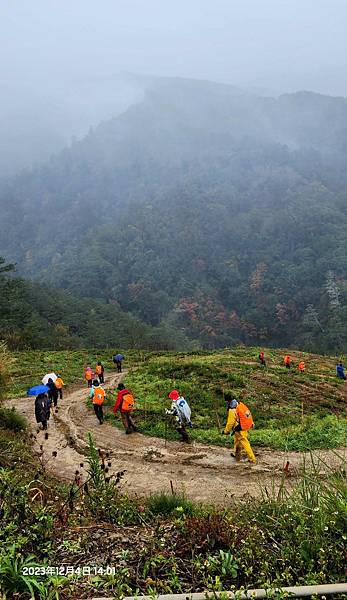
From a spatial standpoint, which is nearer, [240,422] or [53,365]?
[240,422]

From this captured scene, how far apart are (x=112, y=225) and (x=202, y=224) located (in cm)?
4306

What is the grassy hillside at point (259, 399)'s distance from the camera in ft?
35.9

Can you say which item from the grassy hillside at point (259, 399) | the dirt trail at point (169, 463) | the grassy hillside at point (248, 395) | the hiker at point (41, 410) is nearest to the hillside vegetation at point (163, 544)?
the dirt trail at point (169, 463)

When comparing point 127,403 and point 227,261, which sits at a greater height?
point 127,403

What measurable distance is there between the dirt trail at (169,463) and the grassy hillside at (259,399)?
0.61 metres

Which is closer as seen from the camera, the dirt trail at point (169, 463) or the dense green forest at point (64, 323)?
the dirt trail at point (169, 463)

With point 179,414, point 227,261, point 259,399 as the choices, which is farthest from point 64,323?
point 227,261

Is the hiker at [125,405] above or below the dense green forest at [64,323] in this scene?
above

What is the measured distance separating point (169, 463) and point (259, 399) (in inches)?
309

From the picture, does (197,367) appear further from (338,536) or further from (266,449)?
(338,536)

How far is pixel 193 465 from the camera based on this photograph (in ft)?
30.5

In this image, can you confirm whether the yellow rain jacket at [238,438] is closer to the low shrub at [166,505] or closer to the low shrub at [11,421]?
the low shrub at [166,505]

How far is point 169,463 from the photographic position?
31.0 ft

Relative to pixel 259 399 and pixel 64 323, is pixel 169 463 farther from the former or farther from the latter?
pixel 64 323
